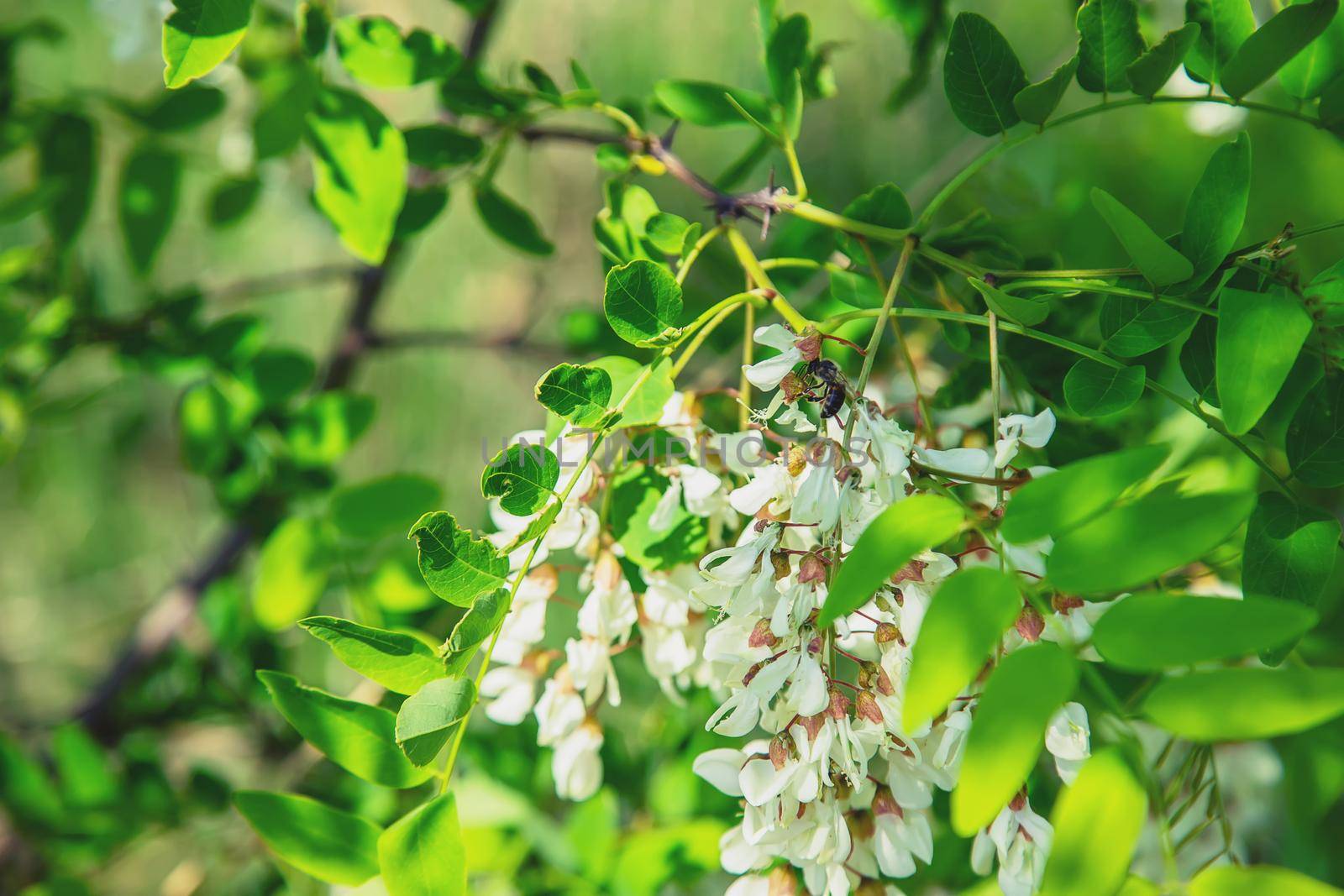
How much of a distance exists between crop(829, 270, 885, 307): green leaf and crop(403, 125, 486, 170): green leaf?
0.19m

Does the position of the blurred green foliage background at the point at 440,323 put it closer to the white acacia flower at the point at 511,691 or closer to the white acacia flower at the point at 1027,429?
the white acacia flower at the point at 511,691

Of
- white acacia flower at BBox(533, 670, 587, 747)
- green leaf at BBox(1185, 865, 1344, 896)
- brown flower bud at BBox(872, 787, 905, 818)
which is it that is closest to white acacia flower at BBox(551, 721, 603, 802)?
white acacia flower at BBox(533, 670, 587, 747)

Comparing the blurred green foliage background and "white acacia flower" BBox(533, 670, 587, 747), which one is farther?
the blurred green foliage background

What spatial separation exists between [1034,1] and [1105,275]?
83cm

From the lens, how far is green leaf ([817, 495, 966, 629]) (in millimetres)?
244

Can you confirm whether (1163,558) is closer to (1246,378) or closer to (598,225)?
(1246,378)

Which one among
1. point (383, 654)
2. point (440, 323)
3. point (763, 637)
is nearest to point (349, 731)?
point (383, 654)

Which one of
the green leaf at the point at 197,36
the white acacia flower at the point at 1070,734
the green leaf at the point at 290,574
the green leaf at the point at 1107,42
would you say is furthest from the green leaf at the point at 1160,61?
the green leaf at the point at 290,574

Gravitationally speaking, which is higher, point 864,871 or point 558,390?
point 558,390

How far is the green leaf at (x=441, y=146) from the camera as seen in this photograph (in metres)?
0.45

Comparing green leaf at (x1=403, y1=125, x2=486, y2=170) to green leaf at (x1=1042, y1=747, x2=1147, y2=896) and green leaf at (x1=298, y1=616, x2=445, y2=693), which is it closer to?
green leaf at (x1=298, y1=616, x2=445, y2=693)

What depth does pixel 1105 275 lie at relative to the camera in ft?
1.04

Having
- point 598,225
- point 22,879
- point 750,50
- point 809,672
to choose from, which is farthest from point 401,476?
point 750,50

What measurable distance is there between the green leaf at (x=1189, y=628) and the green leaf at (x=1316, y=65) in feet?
0.70
